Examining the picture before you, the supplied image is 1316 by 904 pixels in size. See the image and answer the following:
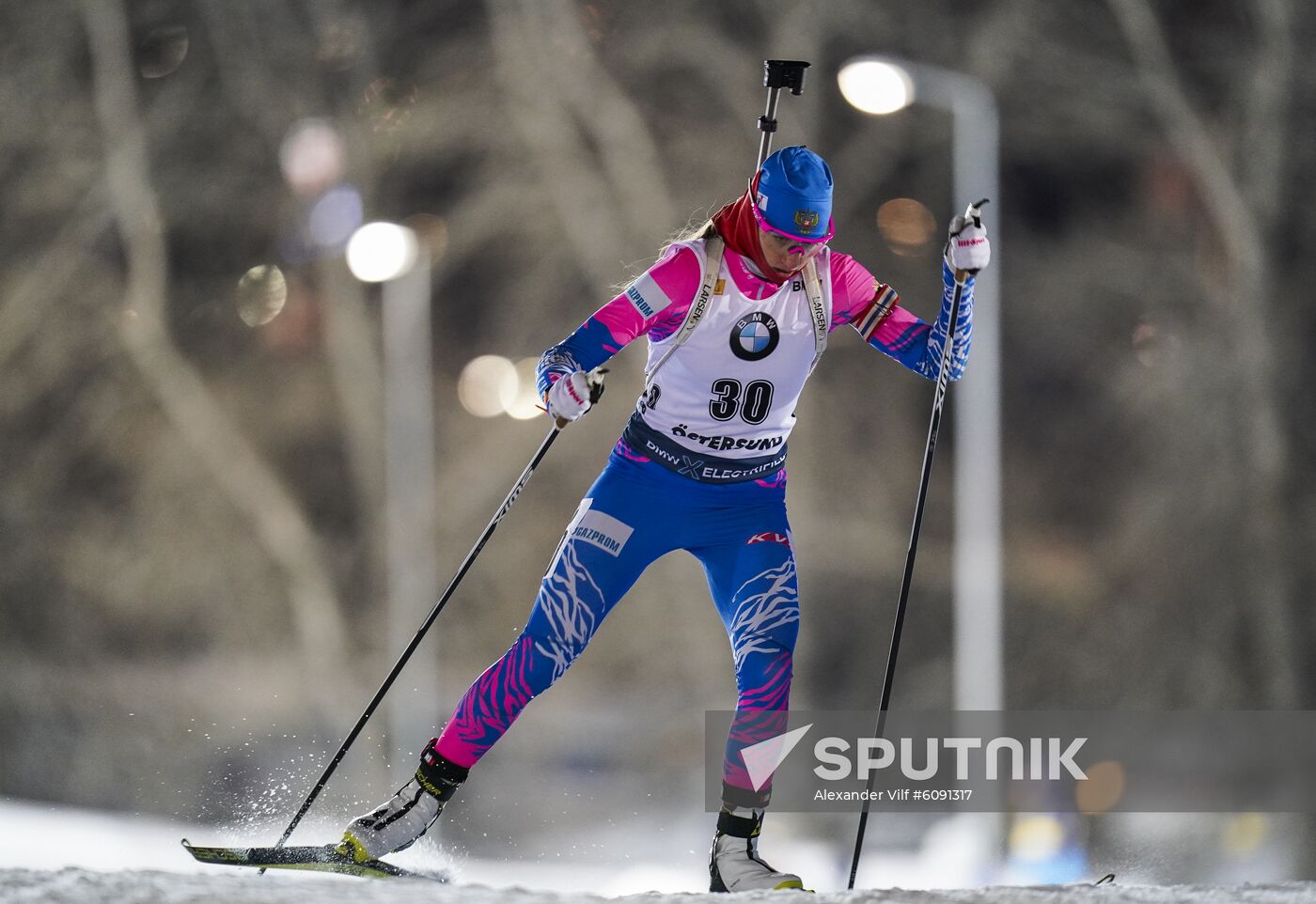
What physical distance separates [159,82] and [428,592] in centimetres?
804

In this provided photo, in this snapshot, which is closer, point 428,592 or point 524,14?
point 428,592

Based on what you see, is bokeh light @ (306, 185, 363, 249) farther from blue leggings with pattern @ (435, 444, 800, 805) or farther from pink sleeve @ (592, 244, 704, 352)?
blue leggings with pattern @ (435, 444, 800, 805)

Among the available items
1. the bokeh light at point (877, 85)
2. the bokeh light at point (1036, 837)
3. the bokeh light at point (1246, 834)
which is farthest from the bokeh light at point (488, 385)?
the bokeh light at point (877, 85)

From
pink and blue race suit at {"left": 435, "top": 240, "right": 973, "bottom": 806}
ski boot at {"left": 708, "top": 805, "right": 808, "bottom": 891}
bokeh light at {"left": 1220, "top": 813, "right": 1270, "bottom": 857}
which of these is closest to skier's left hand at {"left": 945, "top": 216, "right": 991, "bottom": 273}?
pink and blue race suit at {"left": 435, "top": 240, "right": 973, "bottom": 806}

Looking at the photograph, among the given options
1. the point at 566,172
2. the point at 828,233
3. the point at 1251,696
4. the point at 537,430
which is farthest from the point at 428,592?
the point at 828,233

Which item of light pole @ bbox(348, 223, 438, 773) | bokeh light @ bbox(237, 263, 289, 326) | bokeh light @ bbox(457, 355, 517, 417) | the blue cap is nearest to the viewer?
the blue cap

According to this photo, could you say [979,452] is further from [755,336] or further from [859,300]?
[755,336]

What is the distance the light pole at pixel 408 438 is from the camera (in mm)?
11117

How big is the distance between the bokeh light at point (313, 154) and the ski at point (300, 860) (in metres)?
15.5

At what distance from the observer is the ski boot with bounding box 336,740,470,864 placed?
4340 millimetres

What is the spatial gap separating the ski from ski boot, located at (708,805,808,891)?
0.86 m

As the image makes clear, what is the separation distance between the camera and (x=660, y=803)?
17750 millimetres

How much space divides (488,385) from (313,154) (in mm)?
3919

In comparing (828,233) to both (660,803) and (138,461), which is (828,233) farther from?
(138,461)
